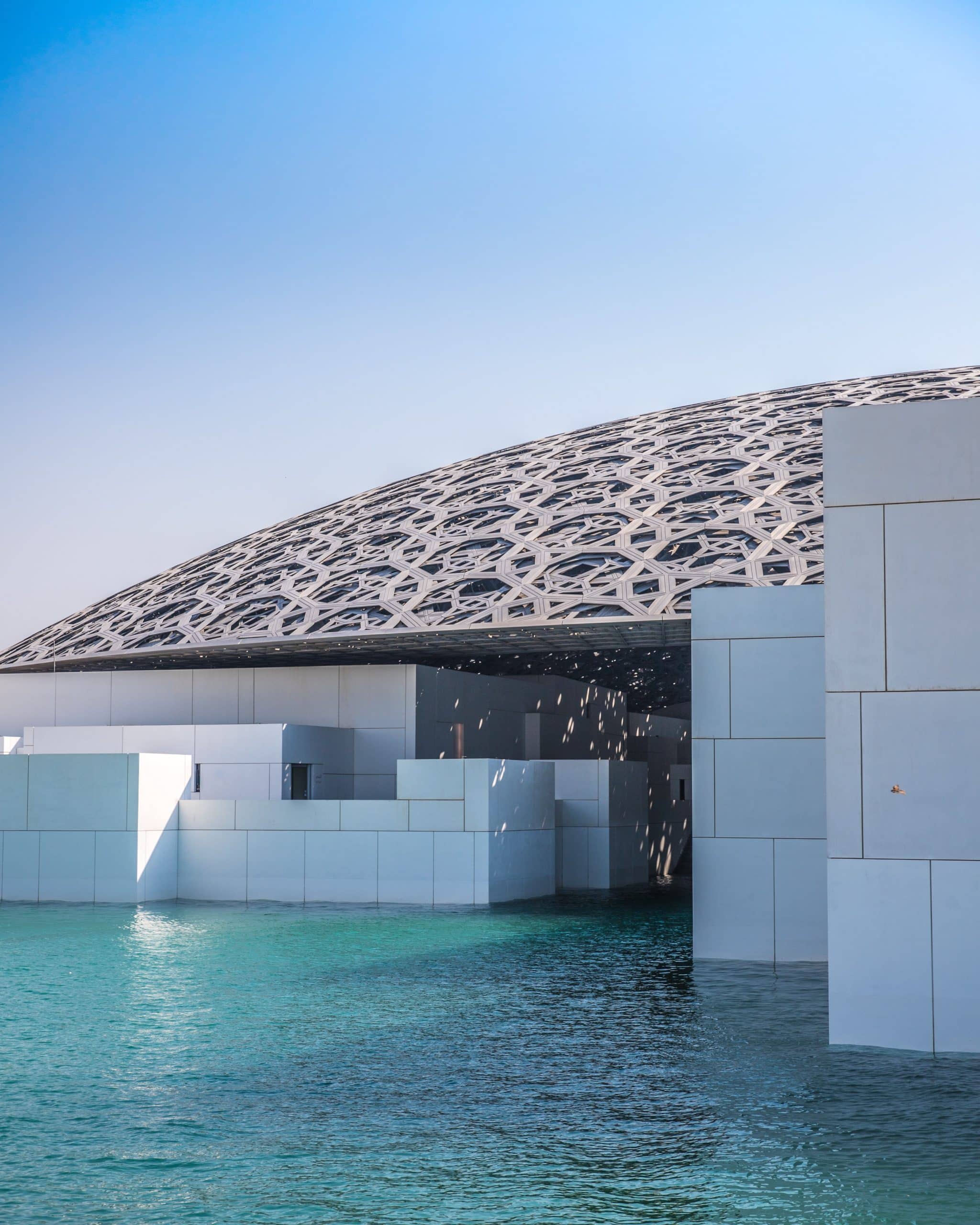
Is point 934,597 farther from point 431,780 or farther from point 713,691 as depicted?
point 431,780

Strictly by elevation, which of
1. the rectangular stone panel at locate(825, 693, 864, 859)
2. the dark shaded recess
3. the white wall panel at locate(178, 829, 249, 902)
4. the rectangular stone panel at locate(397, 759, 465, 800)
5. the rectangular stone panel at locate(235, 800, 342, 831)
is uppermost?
the dark shaded recess

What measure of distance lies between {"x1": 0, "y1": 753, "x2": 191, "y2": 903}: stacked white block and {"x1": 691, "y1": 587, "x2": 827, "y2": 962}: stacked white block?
10812mm

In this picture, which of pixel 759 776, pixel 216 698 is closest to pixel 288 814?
pixel 216 698

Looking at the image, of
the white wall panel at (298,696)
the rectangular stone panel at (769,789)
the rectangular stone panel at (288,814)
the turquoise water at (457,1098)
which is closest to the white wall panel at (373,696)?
the white wall panel at (298,696)

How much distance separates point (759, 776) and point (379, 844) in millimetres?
8604

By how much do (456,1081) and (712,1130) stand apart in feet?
6.69

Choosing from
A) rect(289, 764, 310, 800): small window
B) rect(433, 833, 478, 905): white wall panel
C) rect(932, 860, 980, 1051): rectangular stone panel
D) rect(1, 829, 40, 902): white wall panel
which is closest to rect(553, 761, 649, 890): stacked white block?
rect(433, 833, 478, 905): white wall panel

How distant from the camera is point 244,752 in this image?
87.7 ft

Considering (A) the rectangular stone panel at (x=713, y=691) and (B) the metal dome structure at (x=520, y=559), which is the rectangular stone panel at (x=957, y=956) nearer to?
(A) the rectangular stone panel at (x=713, y=691)

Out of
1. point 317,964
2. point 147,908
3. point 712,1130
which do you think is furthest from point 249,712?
point 712,1130

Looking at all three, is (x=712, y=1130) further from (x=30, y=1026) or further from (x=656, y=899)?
(x=656, y=899)

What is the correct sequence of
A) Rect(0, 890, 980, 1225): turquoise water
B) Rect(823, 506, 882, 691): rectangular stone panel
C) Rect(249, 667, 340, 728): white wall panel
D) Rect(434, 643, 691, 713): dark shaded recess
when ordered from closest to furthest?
Rect(0, 890, 980, 1225): turquoise water → Rect(823, 506, 882, 691): rectangular stone panel → Rect(249, 667, 340, 728): white wall panel → Rect(434, 643, 691, 713): dark shaded recess

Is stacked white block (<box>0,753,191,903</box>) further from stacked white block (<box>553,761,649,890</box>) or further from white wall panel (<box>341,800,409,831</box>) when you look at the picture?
stacked white block (<box>553,761,649,890</box>)

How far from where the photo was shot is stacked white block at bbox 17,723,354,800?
1043 inches
